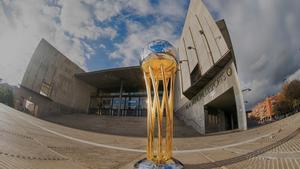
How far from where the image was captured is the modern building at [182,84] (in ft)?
38.1

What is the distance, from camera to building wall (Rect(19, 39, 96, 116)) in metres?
18.7

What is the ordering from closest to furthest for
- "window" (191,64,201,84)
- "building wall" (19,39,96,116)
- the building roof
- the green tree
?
"window" (191,64,201,84), the green tree, "building wall" (19,39,96,116), the building roof

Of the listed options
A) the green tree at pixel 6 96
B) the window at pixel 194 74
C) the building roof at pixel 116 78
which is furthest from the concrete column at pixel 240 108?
the green tree at pixel 6 96

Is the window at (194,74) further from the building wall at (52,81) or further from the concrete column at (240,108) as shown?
the building wall at (52,81)

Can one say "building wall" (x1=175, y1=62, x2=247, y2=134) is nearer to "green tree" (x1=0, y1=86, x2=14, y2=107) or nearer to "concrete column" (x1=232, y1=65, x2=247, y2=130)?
"concrete column" (x1=232, y1=65, x2=247, y2=130)

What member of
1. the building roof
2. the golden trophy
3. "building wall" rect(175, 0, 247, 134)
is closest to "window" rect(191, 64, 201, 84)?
"building wall" rect(175, 0, 247, 134)

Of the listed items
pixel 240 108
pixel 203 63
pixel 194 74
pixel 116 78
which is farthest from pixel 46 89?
pixel 240 108

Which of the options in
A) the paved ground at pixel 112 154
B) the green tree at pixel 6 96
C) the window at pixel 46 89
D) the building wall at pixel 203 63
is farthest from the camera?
the window at pixel 46 89

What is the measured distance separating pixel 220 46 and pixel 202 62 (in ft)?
9.64

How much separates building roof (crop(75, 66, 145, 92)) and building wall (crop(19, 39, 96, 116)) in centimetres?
203

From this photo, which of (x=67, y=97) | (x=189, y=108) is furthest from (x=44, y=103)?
(x=189, y=108)

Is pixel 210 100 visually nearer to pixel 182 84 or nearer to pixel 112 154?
pixel 182 84

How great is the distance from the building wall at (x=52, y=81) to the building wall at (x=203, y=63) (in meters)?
16.2

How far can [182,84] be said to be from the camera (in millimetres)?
A: 19219
